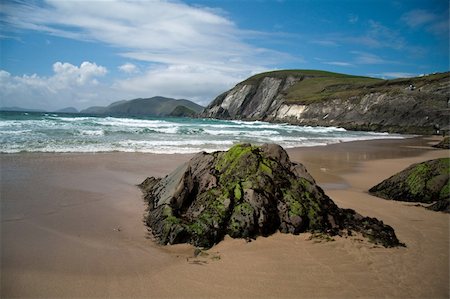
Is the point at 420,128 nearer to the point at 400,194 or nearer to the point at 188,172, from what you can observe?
the point at 400,194

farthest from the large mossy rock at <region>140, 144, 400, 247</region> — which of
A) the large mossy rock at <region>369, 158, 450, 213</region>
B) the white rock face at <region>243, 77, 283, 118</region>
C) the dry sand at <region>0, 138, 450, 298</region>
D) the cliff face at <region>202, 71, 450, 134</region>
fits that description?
the white rock face at <region>243, 77, 283, 118</region>

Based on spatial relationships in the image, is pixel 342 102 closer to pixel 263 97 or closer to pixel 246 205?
pixel 263 97

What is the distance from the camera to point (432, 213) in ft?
24.1

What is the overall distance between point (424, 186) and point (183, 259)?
6726 mm

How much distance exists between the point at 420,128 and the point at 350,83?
147 ft

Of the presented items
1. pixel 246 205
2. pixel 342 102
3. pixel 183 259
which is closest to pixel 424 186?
pixel 246 205

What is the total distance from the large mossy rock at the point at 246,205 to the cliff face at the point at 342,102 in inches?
1966

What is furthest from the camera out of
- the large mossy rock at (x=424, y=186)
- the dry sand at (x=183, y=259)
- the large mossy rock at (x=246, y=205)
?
the large mossy rock at (x=424, y=186)

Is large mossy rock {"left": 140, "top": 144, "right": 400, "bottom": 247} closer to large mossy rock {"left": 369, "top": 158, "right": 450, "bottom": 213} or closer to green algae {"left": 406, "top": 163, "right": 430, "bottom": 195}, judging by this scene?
large mossy rock {"left": 369, "top": 158, "right": 450, "bottom": 213}

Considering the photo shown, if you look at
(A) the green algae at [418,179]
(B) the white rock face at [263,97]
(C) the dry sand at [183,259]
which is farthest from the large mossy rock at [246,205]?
(B) the white rock face at [263,97]

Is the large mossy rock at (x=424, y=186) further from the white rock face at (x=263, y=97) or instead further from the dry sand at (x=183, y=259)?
the white rock face at (x=263, y=97)

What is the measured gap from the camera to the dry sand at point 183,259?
4070 mm

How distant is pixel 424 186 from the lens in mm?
8414

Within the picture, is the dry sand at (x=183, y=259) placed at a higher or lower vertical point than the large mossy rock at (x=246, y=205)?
lower
